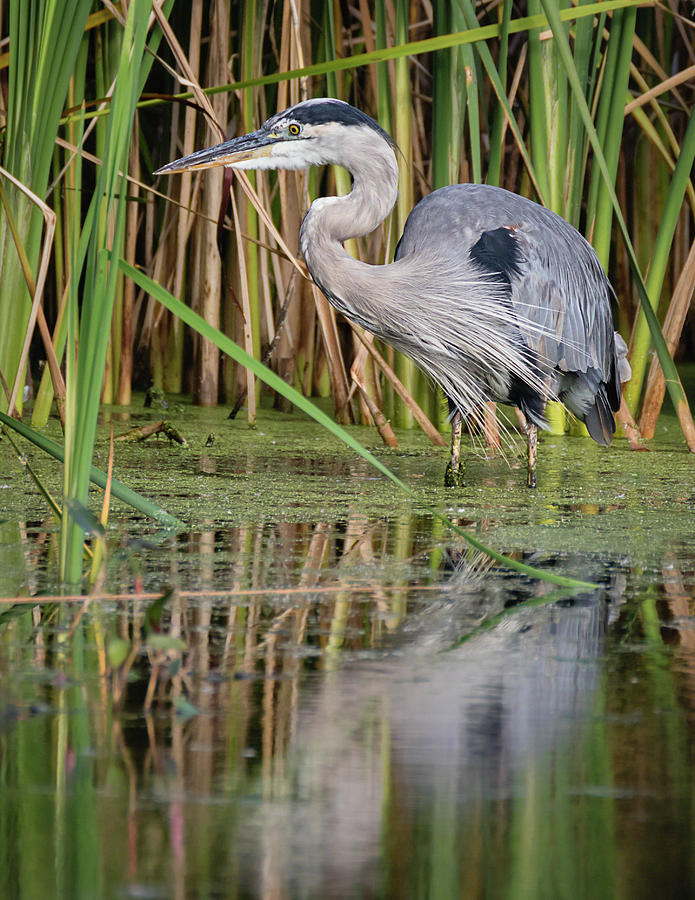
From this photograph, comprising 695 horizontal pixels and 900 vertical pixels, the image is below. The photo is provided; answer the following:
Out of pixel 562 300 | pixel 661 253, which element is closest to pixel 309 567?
pixel 562 300

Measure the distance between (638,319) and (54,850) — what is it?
326 centimetres

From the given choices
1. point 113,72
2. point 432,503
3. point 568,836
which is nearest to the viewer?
point 568,836

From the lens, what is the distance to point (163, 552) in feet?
8.75

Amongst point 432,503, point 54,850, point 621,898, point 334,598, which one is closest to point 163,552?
point 334,598

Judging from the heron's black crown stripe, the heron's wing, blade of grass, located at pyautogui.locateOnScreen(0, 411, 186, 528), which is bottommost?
blade of grass, located at pyautogui.locateOnScreen(0, 411, 186, 528)

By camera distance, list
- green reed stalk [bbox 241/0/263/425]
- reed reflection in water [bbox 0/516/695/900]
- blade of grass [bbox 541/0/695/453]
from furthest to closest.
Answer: green reed stalk [bbox 241/0/263/425] < blade of grass [bbox 541/0/695/453] < reed reflection in water [bbox 0/516/695/900]

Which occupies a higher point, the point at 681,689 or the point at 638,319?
the point at 638,319

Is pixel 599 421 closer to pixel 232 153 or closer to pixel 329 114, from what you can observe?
pixel 329 114

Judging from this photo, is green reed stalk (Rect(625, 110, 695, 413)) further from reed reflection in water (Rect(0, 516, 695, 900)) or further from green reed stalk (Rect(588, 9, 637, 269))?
reed reflection in water (Rect(0, 516, 695, 900))

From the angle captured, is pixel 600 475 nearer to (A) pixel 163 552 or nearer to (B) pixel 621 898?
(A) pixel 163 552

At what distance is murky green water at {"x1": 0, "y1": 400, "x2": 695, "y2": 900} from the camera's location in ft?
4.23

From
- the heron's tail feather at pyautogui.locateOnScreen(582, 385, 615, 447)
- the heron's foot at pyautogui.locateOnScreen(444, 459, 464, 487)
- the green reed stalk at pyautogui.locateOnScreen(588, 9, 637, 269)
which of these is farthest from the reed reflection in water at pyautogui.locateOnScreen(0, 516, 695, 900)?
the green reed stalk at pyautogui.locateOnScreen(588, 9, 637, 269)

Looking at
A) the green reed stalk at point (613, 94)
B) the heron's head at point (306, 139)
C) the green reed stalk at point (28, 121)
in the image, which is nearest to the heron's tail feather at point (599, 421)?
the green reed stalk at point (613, 94)

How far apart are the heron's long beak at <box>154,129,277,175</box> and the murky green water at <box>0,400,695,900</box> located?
921mm
